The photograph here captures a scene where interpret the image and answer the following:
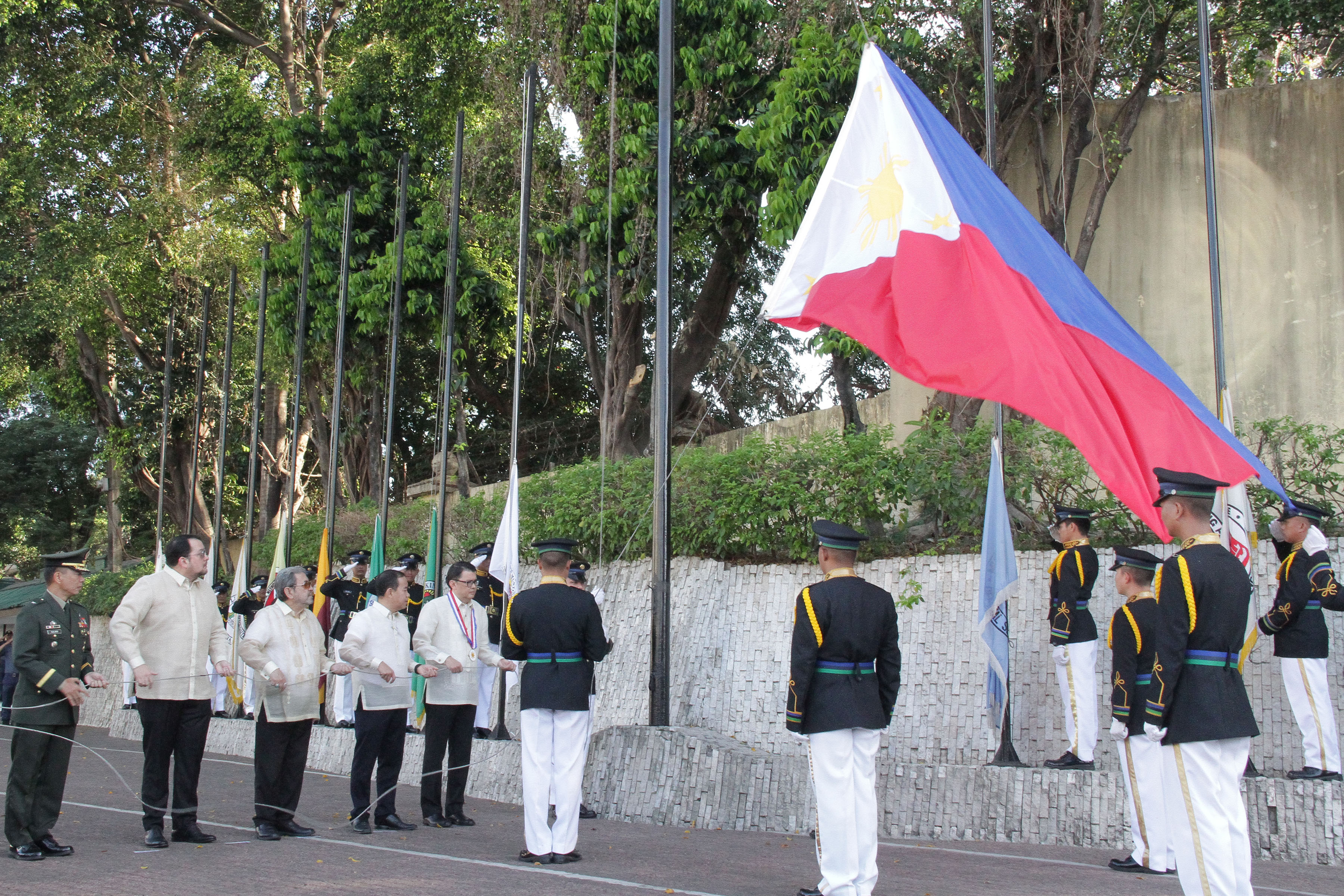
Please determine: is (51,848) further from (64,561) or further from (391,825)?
(391,825)

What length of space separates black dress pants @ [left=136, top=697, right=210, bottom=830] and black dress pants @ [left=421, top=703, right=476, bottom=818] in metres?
1.57

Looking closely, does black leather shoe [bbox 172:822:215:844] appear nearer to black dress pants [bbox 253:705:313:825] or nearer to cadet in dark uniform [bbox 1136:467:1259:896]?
black dress pants [bbox 253:705:313:825]

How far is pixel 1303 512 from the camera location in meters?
8.11

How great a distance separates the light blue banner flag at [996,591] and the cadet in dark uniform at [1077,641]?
13.6 inches

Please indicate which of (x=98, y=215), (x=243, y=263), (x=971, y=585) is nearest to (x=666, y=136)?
(x=971, y=585)

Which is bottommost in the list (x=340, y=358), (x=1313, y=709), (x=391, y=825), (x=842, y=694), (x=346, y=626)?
(x=391, y=825)

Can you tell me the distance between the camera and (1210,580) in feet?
16.6

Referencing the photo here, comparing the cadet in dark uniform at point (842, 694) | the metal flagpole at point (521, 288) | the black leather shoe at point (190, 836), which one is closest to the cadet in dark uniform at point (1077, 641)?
the cadet in dark uniform at point (842, 694)

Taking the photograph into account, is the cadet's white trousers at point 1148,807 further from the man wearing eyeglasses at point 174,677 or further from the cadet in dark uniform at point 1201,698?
the man wearing eyeglasses at point 174,677

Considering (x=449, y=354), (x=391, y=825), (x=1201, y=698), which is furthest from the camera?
(x=449, y=354)

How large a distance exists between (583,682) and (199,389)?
55.7ft

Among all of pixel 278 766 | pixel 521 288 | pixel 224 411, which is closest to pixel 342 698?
pixel 521 288

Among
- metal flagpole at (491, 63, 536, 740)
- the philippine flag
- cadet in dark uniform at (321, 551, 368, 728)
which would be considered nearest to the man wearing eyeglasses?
metal flagpole at (491, 63, 536, 740)

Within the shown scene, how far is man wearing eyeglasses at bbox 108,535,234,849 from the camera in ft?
24.1
